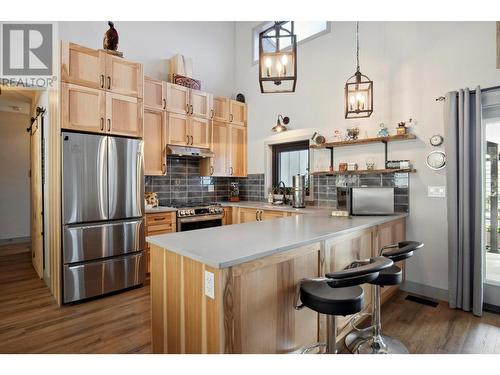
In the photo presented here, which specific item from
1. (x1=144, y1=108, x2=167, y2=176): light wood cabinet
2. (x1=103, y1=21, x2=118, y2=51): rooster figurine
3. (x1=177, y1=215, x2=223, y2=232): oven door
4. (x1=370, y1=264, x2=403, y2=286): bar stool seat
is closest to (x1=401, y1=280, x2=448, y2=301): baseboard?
(x1=370, y1=264, x2=403, y2=286): bar stool seat

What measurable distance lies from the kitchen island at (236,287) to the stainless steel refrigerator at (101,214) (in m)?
1.64

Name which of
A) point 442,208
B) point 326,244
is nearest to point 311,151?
point 442,208

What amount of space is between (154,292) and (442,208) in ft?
9.85

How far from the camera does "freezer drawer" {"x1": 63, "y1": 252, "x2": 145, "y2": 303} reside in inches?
115

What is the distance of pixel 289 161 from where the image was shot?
4691mm

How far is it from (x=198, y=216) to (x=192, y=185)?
2.82 feet

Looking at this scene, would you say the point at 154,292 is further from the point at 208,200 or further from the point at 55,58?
the point at 208,200

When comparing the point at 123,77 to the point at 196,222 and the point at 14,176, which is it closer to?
the point at 196,222

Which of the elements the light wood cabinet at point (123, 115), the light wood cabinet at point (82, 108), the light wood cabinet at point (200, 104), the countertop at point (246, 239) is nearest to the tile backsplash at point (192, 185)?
the light wood cabinet at point (200, 104)

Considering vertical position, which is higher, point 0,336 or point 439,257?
point 439,257

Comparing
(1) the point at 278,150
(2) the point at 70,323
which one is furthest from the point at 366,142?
(2) the point at 70,323

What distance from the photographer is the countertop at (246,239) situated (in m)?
1.44

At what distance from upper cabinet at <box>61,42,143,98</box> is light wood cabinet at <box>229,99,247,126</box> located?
1.70 metres
